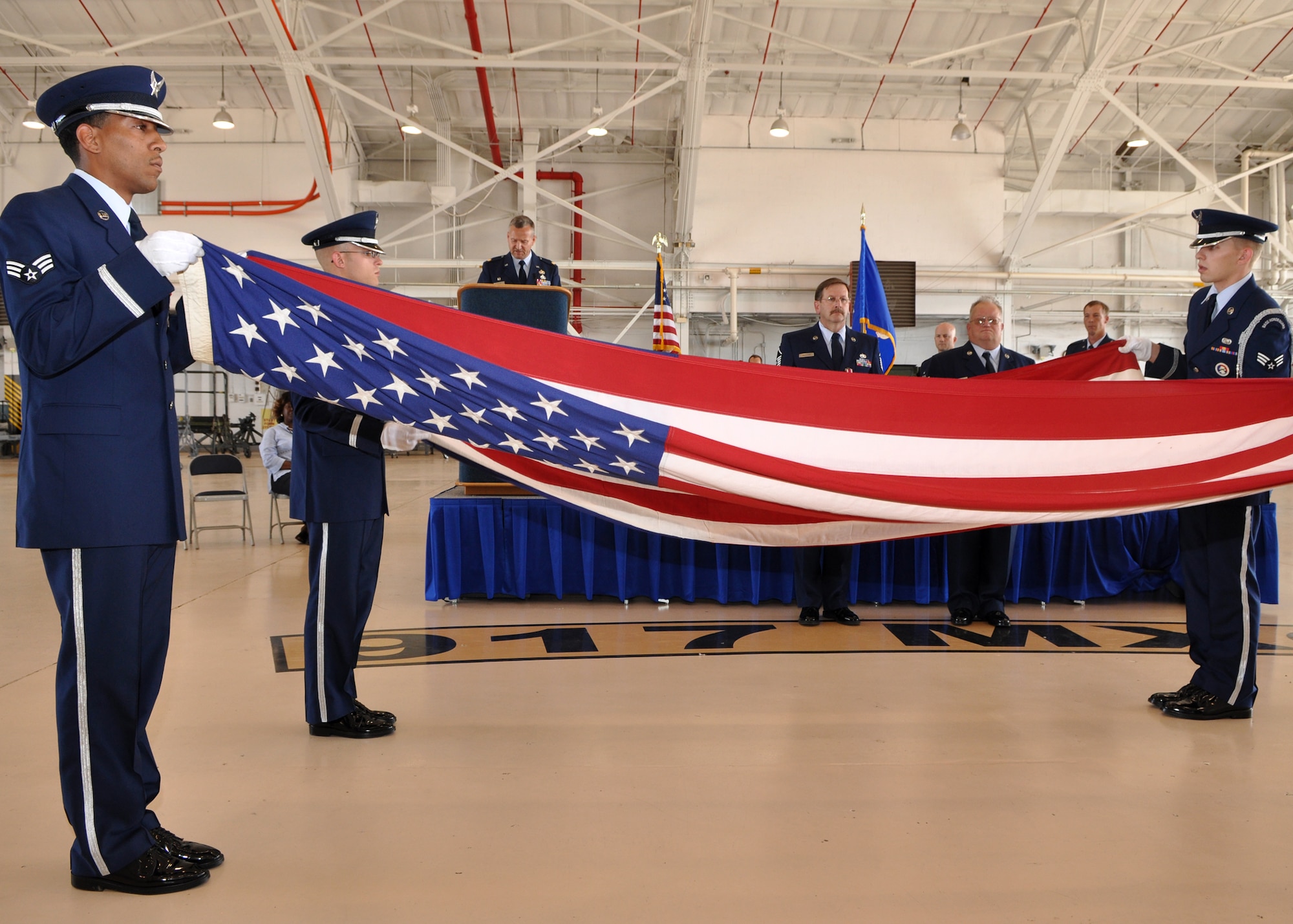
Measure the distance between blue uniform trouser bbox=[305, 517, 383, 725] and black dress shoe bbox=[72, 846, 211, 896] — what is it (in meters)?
0.90

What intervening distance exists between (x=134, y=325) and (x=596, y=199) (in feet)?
47.0

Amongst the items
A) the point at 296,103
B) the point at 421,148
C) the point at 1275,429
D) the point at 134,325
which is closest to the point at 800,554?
the point at 1275,429

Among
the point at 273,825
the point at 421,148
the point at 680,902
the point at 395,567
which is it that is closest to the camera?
the point at 680,902

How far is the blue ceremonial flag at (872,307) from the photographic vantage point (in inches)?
285

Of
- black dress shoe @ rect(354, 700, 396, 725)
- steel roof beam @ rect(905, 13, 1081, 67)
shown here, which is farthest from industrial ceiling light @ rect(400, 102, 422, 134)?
black dress shoe @ rect(354, 700, 396, 725)

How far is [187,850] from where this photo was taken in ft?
6.30

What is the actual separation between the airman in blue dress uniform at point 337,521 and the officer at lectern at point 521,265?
245 centimetres

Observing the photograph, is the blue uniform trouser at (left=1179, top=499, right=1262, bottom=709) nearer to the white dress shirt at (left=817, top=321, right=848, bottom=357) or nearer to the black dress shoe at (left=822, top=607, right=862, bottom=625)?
the black dress shoe at (left=822, top=607, right=862, bottom=625)

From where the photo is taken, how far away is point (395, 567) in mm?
5953

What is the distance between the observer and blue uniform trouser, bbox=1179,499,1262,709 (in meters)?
2.97

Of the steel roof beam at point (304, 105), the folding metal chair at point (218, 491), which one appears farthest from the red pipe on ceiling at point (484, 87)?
the folding metal chair at point (218, 491)

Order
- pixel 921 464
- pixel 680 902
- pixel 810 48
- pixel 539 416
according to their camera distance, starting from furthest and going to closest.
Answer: pixel 810 48 < pixel 921 464 < pixel 539 416 < pixel 680 902

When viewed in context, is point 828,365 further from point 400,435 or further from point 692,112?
point 692,112

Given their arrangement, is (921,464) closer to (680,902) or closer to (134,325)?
(680,902)
